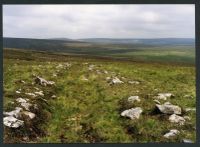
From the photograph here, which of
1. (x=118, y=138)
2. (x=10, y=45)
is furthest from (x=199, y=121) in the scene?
(x=10, y=45)

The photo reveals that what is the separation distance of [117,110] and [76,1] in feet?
19.3

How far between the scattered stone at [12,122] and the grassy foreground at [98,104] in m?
0.23

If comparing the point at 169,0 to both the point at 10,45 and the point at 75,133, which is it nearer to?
the point at 75,133

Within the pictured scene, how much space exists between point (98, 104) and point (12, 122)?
4.71 metres

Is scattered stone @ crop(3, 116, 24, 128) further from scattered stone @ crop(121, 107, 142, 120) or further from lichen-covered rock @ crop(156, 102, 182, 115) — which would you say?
lichen-covered rock @ crop(156, 102, 182, 115)

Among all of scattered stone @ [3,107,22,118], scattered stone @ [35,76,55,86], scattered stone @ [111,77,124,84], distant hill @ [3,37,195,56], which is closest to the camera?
scattered stone @ [3,107,22,118]

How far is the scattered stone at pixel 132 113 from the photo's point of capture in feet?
60.9

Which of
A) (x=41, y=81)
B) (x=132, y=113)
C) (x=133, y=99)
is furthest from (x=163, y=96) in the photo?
(x=41, y=81)

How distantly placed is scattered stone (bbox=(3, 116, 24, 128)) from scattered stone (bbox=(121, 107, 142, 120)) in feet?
15.4

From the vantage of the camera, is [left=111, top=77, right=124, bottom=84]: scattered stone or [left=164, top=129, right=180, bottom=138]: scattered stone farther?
[left=111, top=77, right=124, bottom=84]: scattered stone

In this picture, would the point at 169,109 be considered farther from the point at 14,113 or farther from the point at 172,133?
the point at 14,113

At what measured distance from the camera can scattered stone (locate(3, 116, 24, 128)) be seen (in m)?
17.2

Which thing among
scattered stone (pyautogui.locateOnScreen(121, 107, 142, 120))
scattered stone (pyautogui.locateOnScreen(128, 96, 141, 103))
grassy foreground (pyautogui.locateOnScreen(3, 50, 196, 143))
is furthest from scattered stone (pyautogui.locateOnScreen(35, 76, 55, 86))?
scattered stone (pyautogui.locateOnScreen(121, 107, 142, 120))

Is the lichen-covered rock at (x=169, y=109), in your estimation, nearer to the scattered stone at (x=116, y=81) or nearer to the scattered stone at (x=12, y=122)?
the scattered stone at (x=116, y=81)
